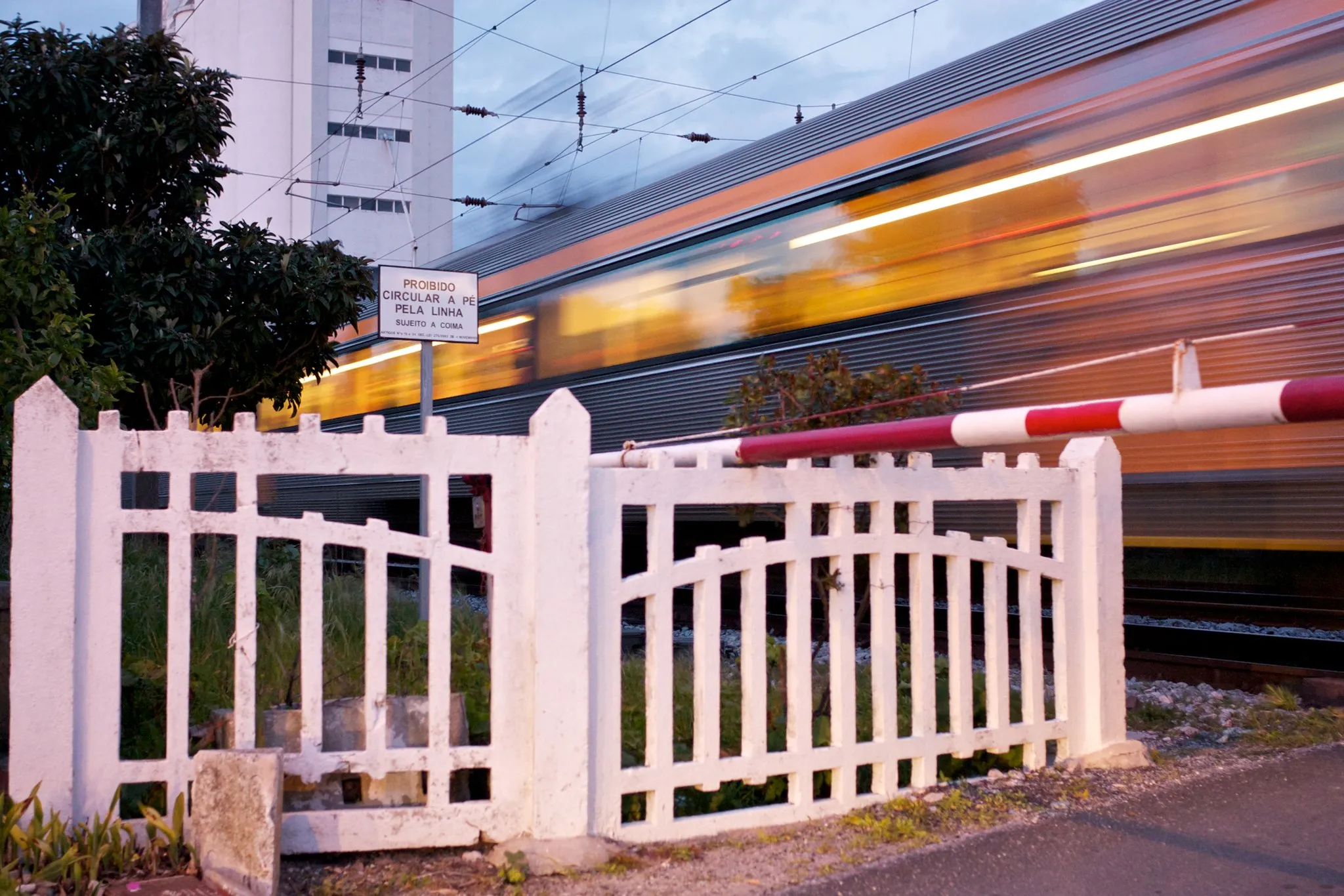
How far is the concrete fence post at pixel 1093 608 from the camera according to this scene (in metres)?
4.51

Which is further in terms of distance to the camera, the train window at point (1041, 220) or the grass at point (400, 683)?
the train window at point (1041, 220)

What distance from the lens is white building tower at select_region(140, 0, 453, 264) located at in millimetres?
38125

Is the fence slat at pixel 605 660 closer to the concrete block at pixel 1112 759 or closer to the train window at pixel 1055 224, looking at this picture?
the concrete block at pixel 1112 759

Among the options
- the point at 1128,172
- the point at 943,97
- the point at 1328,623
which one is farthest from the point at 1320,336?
the point at 943,97

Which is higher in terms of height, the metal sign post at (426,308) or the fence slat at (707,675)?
the metal sign post at (426,308)

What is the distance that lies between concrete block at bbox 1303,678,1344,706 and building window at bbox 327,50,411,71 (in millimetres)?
38095

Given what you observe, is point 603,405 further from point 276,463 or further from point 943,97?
point 276,463

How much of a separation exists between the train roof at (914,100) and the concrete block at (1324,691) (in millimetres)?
3330

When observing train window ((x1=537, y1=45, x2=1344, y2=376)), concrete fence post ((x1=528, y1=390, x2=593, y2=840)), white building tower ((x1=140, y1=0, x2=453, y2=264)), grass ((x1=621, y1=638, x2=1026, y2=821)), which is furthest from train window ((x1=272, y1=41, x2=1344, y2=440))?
white building tower ((x1=140, y1=0, x2=453, y2=264))

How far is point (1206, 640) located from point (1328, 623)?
71cm

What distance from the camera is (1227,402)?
3014 mm

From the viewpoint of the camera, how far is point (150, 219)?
8430 millimetres

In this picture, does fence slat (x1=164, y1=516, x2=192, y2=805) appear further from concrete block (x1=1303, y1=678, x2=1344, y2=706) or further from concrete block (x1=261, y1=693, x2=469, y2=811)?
concrete block (x1=1303, y1=678, x2=1344, y2=706)

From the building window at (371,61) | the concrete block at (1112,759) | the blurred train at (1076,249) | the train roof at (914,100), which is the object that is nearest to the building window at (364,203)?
the building window at (371,61)
